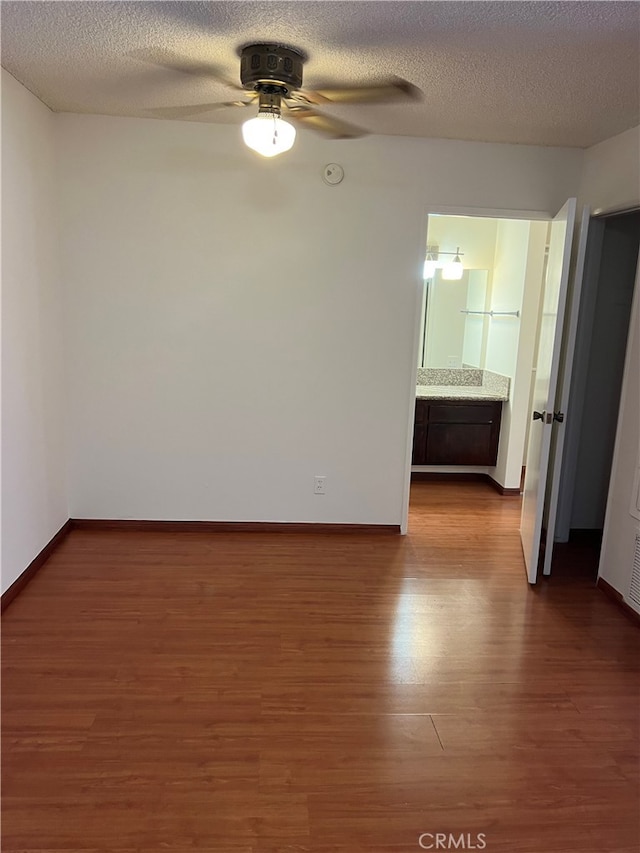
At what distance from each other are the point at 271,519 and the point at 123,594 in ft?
3.89

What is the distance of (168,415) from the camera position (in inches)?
153

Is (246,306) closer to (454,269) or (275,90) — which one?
(275,90)

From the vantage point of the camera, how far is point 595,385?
408 centimetres

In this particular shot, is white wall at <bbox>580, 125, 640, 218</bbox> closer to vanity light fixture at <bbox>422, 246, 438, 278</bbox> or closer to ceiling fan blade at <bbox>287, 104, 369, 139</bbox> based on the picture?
ceiling fan blade at <bbox>287, 104, 369, 139</bbox>

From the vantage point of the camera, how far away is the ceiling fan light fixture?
7.79 feet

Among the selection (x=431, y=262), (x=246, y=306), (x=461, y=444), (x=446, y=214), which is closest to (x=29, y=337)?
(x=246, y=306)

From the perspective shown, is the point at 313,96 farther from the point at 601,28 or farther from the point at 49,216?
the point at 49,216

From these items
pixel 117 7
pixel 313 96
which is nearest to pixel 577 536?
pixel 313 96

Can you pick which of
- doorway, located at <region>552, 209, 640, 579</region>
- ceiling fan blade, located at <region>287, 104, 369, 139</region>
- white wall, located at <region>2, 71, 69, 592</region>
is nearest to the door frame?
doorway, located at <region>552, 209, 640, 579</region>

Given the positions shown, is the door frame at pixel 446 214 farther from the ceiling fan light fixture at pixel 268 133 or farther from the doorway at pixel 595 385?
Result: the ceiling fan light fixture at pixel 268 133

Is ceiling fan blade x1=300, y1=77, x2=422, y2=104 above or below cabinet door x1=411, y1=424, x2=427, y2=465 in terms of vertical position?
above

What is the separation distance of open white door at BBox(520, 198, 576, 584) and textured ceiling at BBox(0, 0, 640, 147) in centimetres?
61

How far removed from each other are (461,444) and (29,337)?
3.55m

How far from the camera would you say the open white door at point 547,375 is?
125 inches
